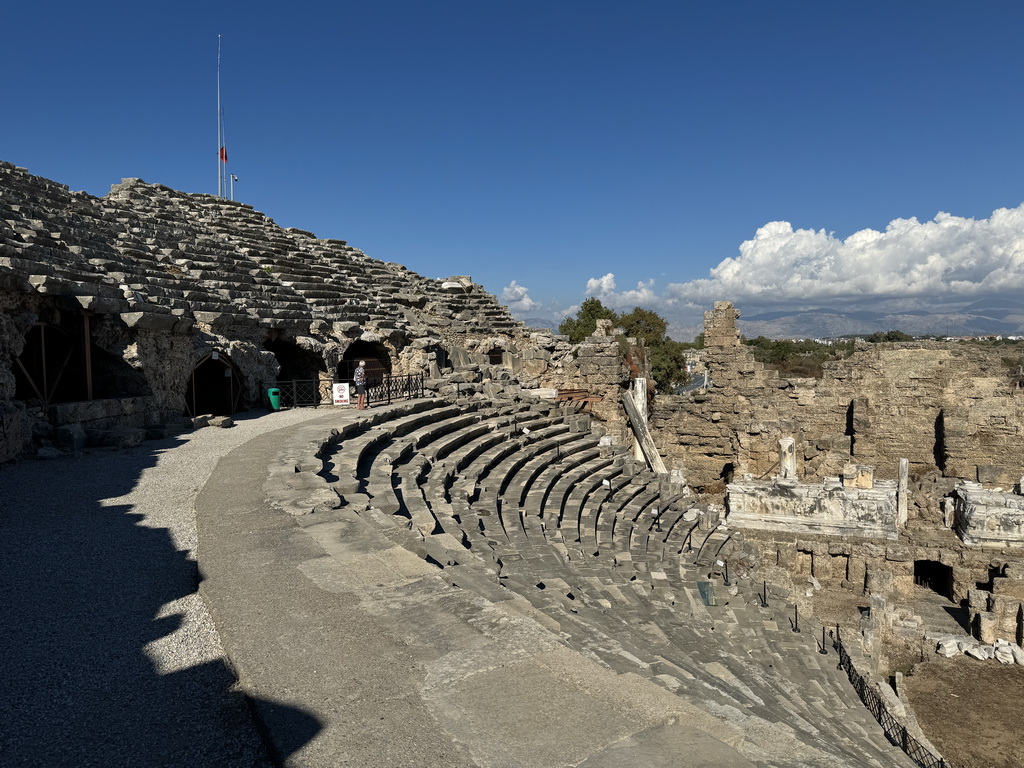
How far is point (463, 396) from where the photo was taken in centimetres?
1698

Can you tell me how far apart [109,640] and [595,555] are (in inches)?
264

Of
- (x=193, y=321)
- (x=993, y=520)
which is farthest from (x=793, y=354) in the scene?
(x=193, y=321)

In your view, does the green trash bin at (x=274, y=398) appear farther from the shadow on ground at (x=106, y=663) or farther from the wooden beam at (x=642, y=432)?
the wooden beam at (x=642, y=432)

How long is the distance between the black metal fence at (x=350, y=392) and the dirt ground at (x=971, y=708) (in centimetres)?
1261

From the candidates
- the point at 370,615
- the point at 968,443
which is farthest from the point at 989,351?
the point at 370,615

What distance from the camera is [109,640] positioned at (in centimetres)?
415

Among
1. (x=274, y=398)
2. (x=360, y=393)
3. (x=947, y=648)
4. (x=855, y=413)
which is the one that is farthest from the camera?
(x=855, y=413)

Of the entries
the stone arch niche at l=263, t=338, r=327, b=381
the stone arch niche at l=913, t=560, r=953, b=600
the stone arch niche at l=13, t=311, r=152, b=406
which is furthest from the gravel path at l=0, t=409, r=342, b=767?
the stone arch niche at l=913, t=560, r=953, b=600

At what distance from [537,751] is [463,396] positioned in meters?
14.2

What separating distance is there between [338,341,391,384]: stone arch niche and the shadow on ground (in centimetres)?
1475

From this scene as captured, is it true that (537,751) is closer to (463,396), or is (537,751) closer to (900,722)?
(900,722)

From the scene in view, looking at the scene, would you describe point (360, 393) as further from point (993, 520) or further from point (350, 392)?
point (993, 520)

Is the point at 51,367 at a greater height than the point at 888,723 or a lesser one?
greater

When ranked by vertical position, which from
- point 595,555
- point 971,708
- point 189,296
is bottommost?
point 971,708
